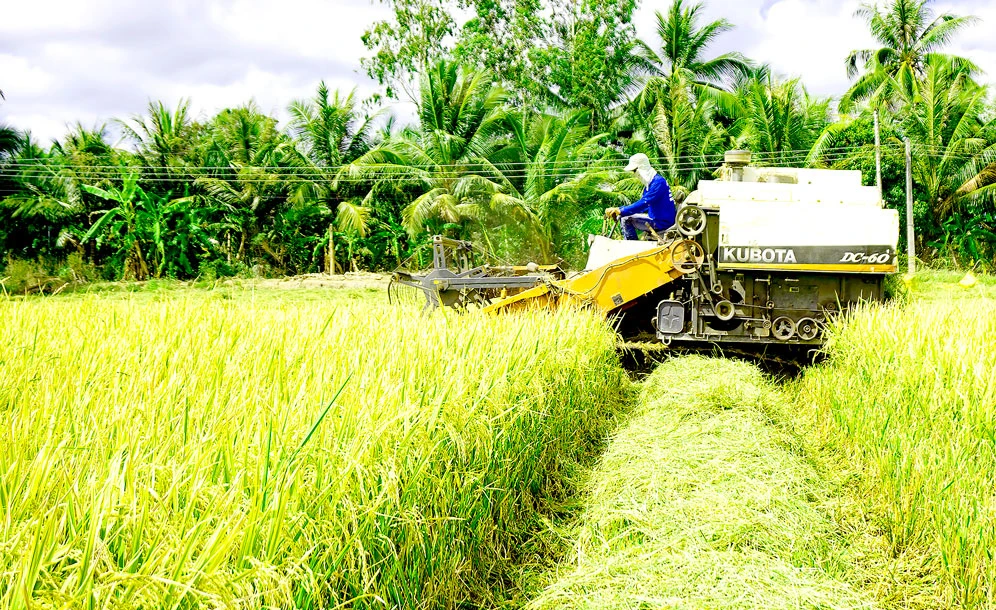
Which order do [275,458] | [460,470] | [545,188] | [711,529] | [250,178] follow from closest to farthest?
[275,458]
[460,470]
[711,529]
[545,188]
[250,178]

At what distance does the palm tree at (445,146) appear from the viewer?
19.2 metres

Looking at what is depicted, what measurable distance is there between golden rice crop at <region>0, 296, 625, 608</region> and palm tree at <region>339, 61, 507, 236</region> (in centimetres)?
1467

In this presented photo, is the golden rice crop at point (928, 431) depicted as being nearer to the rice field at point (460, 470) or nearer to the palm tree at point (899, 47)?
the rice field at point (460, 470)

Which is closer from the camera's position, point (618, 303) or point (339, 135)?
point (618, 303)

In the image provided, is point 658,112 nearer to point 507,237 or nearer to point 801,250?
point 507,237

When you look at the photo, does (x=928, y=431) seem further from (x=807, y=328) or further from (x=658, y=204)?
(x=658, y=204)

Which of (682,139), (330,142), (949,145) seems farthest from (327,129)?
(949,145)

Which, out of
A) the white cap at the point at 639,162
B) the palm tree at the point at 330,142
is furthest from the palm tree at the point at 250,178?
the white cap at the point at 639,162

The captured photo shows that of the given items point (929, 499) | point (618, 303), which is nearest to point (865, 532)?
point (929, 499)

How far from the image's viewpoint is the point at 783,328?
22.4 ft

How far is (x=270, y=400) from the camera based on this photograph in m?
2.74

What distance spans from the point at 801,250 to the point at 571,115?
14.4 metres

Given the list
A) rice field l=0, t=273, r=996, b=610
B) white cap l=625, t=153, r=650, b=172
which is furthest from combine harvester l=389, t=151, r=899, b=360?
rice field l=0, t=273, r=996, b=610

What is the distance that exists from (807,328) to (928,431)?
3.06 meters
